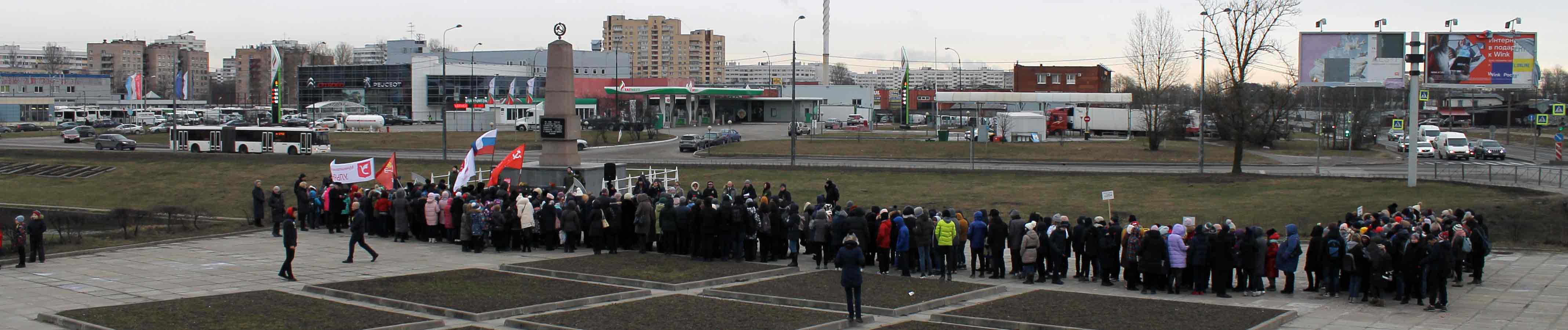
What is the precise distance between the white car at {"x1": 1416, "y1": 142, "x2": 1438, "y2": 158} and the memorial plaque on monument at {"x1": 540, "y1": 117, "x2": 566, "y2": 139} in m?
45.4

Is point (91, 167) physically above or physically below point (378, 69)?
below

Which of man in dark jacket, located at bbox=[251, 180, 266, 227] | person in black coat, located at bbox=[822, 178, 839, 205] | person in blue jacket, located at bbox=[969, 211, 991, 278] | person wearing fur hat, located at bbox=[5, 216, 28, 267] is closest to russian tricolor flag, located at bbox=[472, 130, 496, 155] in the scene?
man in dark jacket, located at bbox=[251, 180, 266, 227]

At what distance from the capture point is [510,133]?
75.7 meters

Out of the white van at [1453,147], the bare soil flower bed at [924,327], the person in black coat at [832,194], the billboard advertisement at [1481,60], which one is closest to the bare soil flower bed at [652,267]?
the bare soil flower bed at [924,327]

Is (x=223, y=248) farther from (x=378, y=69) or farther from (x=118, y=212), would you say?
(x=378, y=69)

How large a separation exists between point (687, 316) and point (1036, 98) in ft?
231

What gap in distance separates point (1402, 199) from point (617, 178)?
2239cm

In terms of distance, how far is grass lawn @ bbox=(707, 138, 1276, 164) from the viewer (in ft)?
171

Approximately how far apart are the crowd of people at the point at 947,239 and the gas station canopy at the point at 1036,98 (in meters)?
56.0

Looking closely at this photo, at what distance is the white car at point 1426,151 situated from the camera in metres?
56.7

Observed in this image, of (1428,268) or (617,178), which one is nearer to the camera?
(1428,268)

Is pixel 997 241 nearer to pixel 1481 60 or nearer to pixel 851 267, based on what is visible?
pixel 851 267

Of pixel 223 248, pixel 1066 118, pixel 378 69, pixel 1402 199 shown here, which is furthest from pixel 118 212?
pixel 378 69

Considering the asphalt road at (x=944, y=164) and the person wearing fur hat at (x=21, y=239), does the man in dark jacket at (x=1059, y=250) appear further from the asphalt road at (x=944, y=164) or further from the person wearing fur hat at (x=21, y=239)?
the asphalt road at (x=944, y=164)
